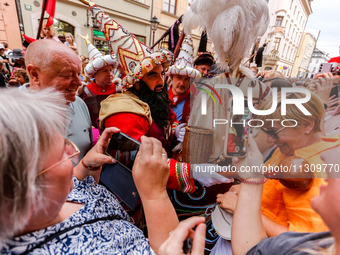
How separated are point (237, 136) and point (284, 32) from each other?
26.6m

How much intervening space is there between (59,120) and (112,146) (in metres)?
0.42

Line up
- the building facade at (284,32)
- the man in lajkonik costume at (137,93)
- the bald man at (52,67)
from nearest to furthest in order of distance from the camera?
the man in lajkonik costume at (137,93) < the bald man at (52,67) < the building facade at (284,32)

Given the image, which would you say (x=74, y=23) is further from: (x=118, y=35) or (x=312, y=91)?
(x=312, y=91)

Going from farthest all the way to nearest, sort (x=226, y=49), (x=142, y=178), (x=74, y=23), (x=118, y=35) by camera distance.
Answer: (x=74, y=23), (x=118, y=35), (x=226, y=49), (x=142, y=178)

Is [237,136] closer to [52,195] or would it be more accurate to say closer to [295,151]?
[295,151]

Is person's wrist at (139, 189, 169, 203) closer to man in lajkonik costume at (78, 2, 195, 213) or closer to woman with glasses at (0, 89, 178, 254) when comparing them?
woman with glasses at (0, 89, 178, 254)

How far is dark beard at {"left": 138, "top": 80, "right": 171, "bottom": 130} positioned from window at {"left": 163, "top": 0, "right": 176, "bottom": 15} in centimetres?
1074

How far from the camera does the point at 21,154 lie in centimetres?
44

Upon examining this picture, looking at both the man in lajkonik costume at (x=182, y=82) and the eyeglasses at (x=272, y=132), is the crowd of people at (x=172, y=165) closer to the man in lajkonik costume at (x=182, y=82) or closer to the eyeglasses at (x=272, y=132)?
the eyeglasses at (x=272, y=132)

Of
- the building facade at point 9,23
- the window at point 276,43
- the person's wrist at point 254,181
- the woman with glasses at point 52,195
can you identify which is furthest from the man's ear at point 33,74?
the window at point 276,43

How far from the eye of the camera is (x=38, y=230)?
0.53 metres

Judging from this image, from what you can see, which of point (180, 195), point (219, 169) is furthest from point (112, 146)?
point (180, 195)

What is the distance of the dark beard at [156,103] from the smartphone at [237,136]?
29.3 inches

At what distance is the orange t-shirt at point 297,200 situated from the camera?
2.18ft
